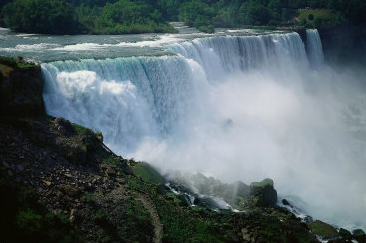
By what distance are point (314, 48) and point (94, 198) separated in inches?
1447

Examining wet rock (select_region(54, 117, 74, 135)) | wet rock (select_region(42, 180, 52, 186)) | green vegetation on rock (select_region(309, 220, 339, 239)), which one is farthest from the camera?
green vegetation on rock (select_region(309, 220, 339, 239))

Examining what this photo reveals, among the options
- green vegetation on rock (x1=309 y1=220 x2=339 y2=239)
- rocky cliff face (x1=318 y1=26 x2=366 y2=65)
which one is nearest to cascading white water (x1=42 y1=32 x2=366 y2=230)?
green vegetation on rock (x1=309 y1=220 x2=339 y2=239)

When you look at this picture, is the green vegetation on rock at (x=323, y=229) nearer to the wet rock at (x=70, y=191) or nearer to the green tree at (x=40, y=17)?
the wet rock at (x=70, y=191)

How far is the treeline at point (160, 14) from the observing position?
112 ft

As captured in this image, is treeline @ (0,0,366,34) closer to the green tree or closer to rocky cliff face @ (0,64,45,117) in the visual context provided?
the green tree

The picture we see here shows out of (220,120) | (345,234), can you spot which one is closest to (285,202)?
(345,234)

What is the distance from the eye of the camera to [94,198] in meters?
11.6

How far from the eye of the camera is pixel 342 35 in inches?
1901

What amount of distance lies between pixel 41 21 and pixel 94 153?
23.9m

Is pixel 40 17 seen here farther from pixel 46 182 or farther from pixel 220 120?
pixel 46 182

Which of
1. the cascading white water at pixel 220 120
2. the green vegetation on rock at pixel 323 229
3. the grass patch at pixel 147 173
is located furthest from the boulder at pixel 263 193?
the grass patch at pixel 147 173

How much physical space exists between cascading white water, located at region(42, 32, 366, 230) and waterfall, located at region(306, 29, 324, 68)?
411 inches

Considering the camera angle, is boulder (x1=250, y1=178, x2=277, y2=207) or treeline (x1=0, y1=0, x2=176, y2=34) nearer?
boulder (x1=250, y1=178, x2=277, y2=207)

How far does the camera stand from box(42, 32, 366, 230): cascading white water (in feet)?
58.7
